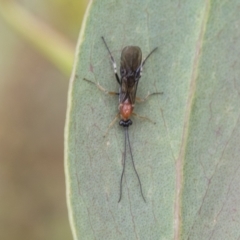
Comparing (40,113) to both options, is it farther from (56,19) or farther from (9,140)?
(56,19)

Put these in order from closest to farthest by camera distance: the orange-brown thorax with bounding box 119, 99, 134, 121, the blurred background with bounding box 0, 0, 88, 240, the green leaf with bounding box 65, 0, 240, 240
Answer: the green leaf with bounding box 65, 0, 240, 240, the orange-brown thorax with bounding box 119, 99, 134, 121, the blurred background with bounding box 0, 0, 88, 240

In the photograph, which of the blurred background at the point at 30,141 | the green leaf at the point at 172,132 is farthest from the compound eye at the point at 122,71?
the blurred background at the point at 30,141

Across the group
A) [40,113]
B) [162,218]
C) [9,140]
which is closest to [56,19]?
[40,113]

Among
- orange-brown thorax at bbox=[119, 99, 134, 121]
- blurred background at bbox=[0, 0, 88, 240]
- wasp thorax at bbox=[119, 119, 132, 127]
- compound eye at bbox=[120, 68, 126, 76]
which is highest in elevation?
compound eye at bbox=[120, 68, 126, 76]

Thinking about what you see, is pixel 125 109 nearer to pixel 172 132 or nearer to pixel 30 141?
pixel 172 132

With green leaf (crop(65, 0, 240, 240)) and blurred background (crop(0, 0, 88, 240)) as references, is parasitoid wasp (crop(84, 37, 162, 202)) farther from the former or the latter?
blurred background (crop(0, 0, 88, 240))

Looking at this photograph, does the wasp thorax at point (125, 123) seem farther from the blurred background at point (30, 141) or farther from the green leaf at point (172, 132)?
the blurred background at point (30, 141)

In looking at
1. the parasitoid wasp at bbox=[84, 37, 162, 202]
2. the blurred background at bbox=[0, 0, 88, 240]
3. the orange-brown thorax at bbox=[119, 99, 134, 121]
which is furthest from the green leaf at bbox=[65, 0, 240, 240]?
the blurred background at bbox=[0, 0, 88, 240]
